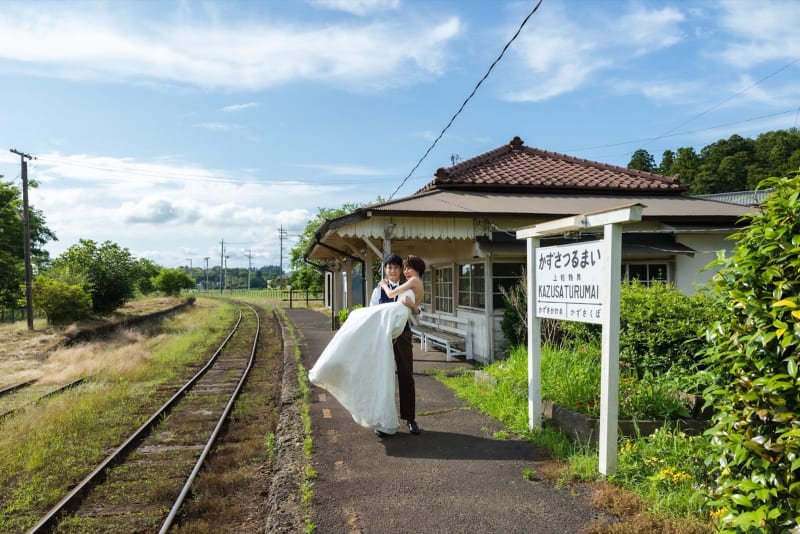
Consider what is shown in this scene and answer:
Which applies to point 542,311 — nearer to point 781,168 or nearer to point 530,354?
point 530,354

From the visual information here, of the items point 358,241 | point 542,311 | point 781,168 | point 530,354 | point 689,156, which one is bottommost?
point 530,354

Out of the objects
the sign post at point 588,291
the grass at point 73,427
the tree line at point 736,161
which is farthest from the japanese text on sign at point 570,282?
the tree line at point 736,161

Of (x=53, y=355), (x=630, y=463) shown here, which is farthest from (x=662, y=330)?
(x=53, y=355)

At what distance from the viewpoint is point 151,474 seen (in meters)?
5.75

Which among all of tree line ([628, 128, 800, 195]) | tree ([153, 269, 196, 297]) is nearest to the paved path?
tree line ([628, 128, 800, 195])

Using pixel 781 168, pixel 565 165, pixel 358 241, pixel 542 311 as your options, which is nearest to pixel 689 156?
pixel 781 168

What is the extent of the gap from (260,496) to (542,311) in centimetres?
313

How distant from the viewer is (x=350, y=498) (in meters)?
4.08

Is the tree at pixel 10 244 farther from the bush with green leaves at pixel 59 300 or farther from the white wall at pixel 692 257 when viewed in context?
the white wall at pixel 692 257

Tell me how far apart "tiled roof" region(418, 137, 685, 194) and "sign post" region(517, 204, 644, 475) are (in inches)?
280

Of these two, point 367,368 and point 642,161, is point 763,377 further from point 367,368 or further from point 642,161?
point 642,161

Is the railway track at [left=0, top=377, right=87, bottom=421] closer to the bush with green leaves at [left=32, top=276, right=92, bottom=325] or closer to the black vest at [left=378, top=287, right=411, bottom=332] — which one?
the black vest at [left=378, top=287, right=411, bottom=332]

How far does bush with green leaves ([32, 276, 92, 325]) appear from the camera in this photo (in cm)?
2208

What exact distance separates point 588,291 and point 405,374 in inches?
81.2
